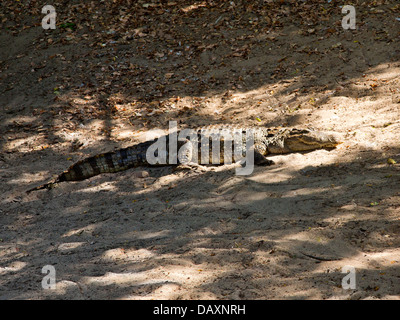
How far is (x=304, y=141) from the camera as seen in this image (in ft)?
19.5

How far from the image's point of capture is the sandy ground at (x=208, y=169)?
3219 millimetres

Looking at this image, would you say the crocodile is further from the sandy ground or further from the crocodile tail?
the sandy ground

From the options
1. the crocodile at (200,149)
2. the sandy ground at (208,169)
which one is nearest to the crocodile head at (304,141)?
the crocodile at (200,149)

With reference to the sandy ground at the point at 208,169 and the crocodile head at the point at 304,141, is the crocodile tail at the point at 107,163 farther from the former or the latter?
the crocodile head at the point at 304,141

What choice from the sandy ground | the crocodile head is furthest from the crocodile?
the sandy ground

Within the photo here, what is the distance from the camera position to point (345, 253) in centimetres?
330

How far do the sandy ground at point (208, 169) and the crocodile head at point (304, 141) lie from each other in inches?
6.6

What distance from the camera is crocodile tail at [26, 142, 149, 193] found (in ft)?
19.4

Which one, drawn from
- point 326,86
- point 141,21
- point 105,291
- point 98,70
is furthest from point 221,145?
point 141,21
